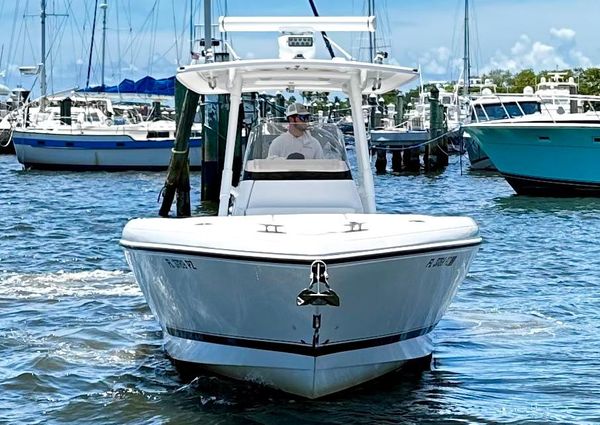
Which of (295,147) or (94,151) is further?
(94,151)

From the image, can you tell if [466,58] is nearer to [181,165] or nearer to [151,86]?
[151,86]

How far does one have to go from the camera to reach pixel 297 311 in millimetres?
7594

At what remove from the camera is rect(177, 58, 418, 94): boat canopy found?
9.66 m

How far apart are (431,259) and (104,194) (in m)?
22.4

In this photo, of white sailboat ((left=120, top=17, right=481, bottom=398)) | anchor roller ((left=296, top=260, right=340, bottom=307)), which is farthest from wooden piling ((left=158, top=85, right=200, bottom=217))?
anchor roller ((left=296, top=260, right=340, bottom=307))

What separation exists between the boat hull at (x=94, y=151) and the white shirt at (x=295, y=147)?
90.9ft

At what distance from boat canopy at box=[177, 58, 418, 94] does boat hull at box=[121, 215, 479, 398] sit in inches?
81.0

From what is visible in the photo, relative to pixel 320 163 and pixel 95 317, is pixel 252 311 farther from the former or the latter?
pixel 95 317

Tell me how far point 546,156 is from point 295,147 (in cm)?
1783

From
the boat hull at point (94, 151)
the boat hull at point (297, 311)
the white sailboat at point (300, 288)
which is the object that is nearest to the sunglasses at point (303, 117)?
the white sailboat at point (300, 288)

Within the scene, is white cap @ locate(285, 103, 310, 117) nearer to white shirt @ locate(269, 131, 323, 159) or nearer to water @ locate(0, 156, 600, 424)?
white shirt @ locate(269, 131, 323, 159)

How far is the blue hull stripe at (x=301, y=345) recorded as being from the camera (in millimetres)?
7820

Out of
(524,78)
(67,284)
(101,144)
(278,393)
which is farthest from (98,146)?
(524,78)

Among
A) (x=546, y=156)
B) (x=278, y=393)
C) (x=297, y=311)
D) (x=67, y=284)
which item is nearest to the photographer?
(x=297, y=311)
